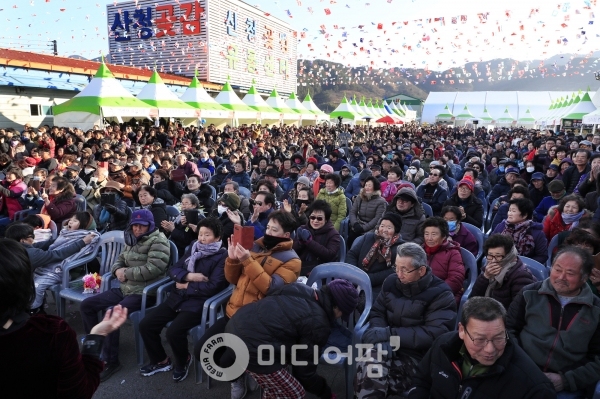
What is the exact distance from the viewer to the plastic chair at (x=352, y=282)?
2.87 meters

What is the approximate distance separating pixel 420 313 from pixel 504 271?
77cm

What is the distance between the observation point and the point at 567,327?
2350 mm

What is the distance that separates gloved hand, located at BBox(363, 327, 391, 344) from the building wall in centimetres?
1783

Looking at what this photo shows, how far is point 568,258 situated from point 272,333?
5.91ft

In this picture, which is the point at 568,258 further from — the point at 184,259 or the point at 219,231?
the point at 184,259

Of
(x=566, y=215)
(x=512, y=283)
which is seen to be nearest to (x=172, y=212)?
(x=512, y=283)

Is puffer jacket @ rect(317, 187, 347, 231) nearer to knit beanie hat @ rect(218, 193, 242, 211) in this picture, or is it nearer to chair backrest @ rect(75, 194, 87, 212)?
knit beanie hat @ rect(218, 193, 242, 211)

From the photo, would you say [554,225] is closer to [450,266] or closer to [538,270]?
[538,270]

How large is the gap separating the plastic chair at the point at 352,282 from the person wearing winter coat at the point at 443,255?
2.22 ft

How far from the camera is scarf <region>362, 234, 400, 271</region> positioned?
11.8 feet

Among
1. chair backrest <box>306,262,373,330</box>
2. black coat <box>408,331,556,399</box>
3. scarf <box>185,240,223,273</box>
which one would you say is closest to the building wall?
scarf <box>185,240,223,273</box>

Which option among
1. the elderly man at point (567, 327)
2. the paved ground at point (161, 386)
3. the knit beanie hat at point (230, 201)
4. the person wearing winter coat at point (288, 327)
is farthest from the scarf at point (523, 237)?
the knit beanie hat at point (230, 201)

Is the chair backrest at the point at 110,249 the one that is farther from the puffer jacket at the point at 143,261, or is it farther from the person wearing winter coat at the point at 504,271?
the person wearing winter coat at the point at 504,271

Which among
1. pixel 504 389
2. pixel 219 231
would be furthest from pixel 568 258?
pixel 219 231
